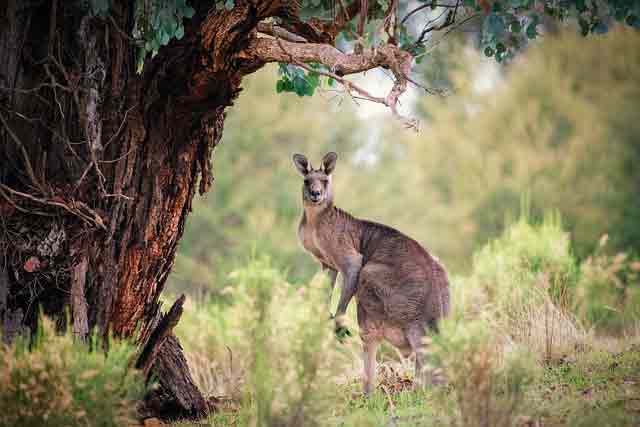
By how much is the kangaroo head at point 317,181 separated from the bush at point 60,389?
393 cm

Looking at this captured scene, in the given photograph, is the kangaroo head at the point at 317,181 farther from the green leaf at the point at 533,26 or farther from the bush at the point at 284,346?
the bush at the point at 284,346

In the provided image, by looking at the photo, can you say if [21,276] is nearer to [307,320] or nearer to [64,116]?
[64,116]

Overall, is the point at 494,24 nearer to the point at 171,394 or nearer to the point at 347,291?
the point at 347,291

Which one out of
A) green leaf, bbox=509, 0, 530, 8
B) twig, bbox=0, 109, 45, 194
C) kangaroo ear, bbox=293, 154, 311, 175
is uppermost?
kangaroo ear, bbox=293, 154, 311, 175

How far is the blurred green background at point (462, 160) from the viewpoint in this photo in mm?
22438

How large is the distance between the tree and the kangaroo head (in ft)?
6.24

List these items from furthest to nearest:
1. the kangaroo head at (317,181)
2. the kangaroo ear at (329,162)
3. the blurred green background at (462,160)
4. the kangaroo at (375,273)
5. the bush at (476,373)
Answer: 1. the blurred green background at (462,160)
2. the kangaroo ear at (329,162)
3. the kangaroo head at (317,181)
4. the kangaroo at (375,273)
5. the bush at (476,373)

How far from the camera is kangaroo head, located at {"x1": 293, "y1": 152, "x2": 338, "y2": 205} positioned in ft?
27.3

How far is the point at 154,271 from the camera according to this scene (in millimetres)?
6566

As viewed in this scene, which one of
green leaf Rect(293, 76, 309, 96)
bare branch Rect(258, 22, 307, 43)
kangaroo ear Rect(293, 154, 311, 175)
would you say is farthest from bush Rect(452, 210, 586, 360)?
bare branch Rect(258, 22, 307, 43)

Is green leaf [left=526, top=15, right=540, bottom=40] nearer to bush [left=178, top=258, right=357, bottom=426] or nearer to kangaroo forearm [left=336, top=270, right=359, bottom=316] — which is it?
bush [left=178, top=258, right=357, bottom=426]

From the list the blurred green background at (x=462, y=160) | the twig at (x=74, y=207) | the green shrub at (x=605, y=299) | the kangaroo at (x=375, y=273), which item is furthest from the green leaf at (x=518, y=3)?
the blurred green background at (x=462, y=160)

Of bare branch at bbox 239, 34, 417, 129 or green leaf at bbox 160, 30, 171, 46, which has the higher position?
bare branch at bbox 239, 34, 417, 129

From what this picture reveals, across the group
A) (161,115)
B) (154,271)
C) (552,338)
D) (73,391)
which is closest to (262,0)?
(161,115)
